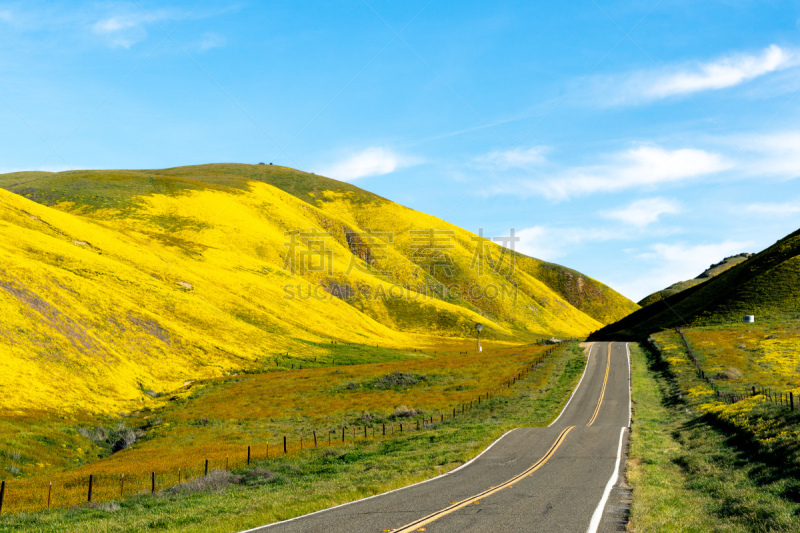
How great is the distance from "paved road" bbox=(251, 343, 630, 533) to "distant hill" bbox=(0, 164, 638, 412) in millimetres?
41372

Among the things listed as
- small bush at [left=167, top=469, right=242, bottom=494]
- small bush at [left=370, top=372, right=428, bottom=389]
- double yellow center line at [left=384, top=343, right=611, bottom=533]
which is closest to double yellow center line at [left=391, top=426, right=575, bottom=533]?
double yellow center line at [left=384, top=343, right=611, bottom=533]

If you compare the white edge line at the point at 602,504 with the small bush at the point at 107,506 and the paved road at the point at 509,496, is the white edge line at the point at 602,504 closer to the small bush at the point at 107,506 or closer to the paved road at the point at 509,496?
the paved road at the point at 509,496

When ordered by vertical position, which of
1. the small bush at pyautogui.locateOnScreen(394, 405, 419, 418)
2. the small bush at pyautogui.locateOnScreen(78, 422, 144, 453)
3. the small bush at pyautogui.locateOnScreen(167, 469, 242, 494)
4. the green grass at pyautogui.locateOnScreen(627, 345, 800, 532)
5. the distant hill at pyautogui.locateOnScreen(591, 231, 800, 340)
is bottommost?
the small bush at pyautogui.locateOnScreen(78, 422, 144, 453)

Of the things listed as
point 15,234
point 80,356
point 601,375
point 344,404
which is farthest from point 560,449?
point 15,234

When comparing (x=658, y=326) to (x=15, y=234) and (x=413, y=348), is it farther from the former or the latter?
(x=15, y=234)

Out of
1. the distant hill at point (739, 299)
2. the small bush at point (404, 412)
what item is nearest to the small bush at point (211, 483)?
the small bush at point (404, 412)

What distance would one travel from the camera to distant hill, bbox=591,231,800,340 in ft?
319

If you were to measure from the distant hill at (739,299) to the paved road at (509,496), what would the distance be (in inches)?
3299

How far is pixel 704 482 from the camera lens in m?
18.6

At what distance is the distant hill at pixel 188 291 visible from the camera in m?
55.5

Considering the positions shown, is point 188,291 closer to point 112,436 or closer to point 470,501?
point 112,436

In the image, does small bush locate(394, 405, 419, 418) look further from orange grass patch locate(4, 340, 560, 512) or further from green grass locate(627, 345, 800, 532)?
green grass locate(627, 345, 800, 532)

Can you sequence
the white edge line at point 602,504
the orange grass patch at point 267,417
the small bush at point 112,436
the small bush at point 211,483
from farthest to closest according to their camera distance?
the small bush at point 112,436 → the orange grass patch at point 267,417 → the small bush at point 211,483 → the white edge line at point 602,504

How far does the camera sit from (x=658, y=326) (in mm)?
106250
